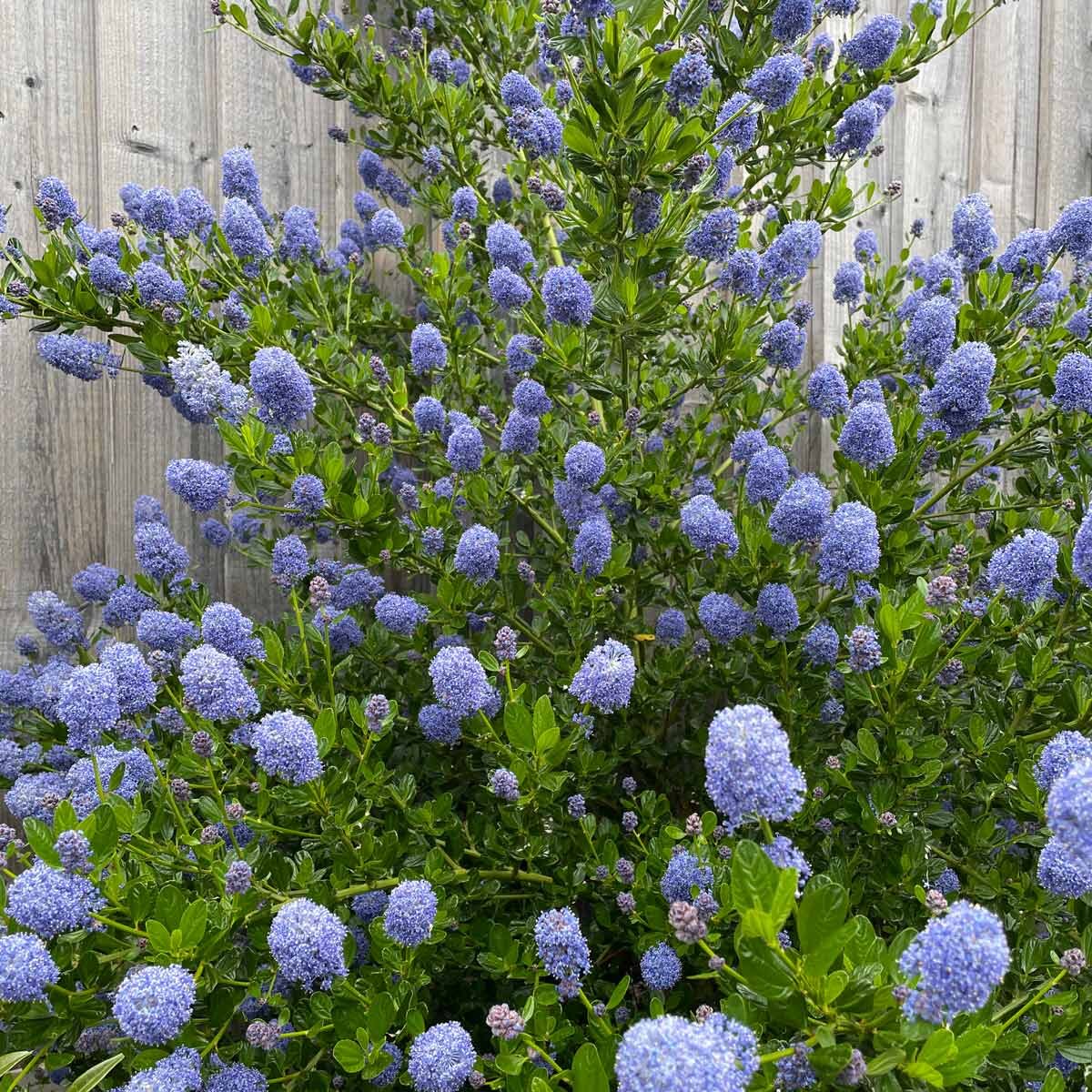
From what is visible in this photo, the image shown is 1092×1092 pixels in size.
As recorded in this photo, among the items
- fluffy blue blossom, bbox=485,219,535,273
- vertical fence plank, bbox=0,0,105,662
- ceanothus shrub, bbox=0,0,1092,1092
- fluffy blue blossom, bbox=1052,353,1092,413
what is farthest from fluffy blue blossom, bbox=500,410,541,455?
vertical fence plank, bbox=0,0,105,662

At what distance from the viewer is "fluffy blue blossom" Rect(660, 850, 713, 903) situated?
1.44 m

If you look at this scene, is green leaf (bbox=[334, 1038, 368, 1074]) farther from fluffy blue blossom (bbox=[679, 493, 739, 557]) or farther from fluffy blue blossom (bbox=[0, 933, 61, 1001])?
fluffy blue blossom (bbox=[679, 493, 739, 557])

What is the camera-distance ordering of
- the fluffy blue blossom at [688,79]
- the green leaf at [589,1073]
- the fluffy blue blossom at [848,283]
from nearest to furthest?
the green leaf at [589,1073]
the fluffy blue blossom at [688,79]
the fluffy blue blossom at [848,283]

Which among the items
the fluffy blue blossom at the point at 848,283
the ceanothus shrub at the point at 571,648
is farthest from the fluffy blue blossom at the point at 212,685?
the fluffy blue blossom at the point at 848,283

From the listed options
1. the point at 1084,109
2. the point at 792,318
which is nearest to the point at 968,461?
the point at 792,318

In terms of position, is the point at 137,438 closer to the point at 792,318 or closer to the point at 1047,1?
the point at 792,318

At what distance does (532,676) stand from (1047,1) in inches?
127

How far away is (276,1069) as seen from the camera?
143 centimetres

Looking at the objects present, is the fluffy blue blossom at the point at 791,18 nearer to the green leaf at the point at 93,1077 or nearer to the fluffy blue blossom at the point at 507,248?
the fluffy blue blossom at the point at 507,248

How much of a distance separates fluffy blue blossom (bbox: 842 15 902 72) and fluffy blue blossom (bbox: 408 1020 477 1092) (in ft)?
6.93

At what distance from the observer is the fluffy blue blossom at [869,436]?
5.70ft

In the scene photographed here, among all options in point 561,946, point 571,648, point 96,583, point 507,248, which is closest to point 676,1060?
point 561,946

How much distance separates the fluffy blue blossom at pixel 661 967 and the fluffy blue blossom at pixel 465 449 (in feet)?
3.36

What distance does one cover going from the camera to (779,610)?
1.74 m
